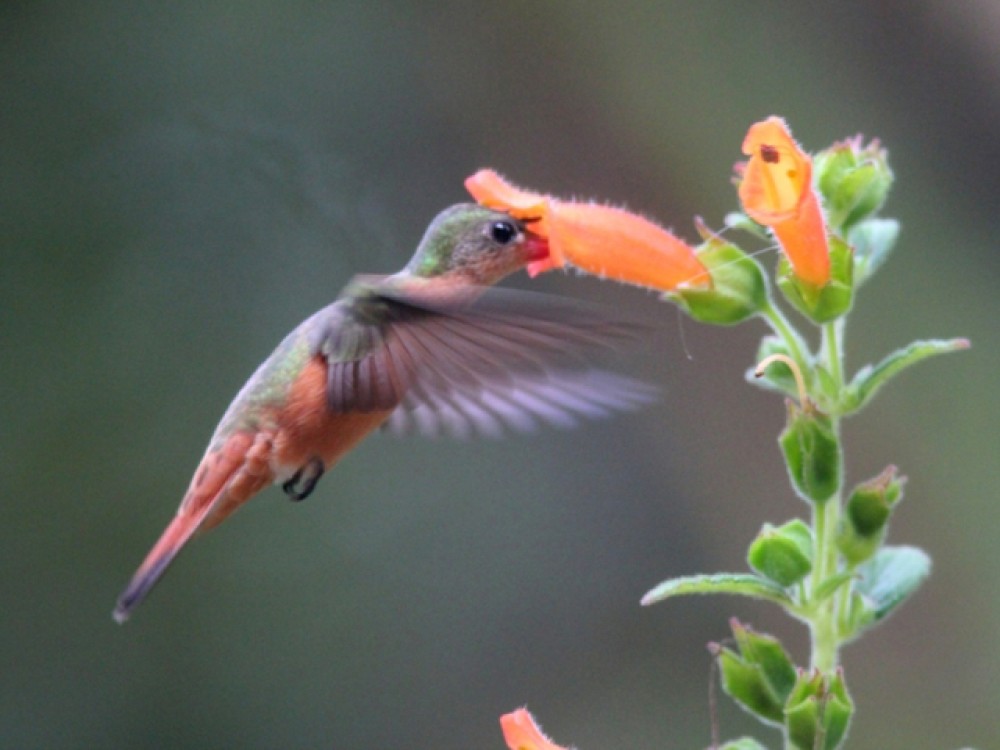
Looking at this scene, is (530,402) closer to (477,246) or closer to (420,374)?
(420,374)

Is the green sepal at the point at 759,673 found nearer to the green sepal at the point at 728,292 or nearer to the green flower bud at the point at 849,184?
the green sepal at the point at 728,292

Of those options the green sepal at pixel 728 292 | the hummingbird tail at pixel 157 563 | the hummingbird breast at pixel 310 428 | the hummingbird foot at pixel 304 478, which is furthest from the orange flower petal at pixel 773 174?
the hummingbird tail at pixel 157 563

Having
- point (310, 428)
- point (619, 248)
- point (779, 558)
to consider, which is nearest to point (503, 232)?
point (619, 248)

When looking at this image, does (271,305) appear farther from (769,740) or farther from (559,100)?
(769,740)

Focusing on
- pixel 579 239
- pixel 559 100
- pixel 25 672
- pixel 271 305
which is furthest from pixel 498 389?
pixel 559 100

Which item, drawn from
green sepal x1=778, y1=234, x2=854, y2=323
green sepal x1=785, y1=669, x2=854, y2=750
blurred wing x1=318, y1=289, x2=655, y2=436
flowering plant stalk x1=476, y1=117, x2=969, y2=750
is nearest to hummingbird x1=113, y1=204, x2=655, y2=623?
blurred wing x1=318, y1=289, x2=655, y2=436
